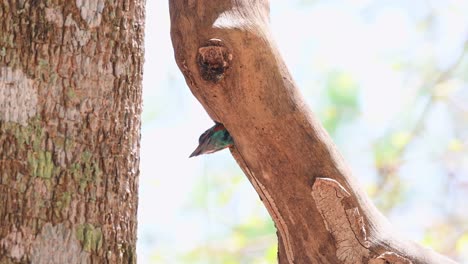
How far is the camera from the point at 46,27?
1863mm

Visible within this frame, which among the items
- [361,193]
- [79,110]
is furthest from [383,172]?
[79,110]

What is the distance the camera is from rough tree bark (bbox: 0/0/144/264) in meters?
1.80

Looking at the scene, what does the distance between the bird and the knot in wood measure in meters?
0.17

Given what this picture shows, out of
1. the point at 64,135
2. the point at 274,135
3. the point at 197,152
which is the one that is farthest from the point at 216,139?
the point at 64,135

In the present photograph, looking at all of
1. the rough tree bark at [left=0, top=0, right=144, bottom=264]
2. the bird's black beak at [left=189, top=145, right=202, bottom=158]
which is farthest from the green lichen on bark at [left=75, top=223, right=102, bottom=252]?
the bird's black beak at [left=189, top=145, right=202, bottom=158]

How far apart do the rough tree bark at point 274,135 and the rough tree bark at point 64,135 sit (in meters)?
0.23

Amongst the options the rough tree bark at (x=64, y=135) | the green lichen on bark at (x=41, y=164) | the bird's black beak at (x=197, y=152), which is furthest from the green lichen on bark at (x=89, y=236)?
the bird's black beak at (x=197, y=152)

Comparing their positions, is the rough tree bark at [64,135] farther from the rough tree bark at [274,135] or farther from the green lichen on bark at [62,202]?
the rough tree bark at [274,135]

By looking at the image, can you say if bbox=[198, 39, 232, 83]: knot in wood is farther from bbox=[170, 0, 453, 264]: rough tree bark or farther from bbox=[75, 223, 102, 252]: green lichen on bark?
bbox=[75, 223, 102, 252]: green lichen on bark

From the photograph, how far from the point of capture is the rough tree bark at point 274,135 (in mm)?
2045

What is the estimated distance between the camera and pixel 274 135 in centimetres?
205

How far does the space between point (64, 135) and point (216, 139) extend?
477 millimetres

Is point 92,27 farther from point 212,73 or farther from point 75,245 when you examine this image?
→ point 75,245

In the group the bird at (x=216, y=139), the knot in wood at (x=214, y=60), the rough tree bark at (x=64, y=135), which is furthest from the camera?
the bird at (x=216, y=139)
